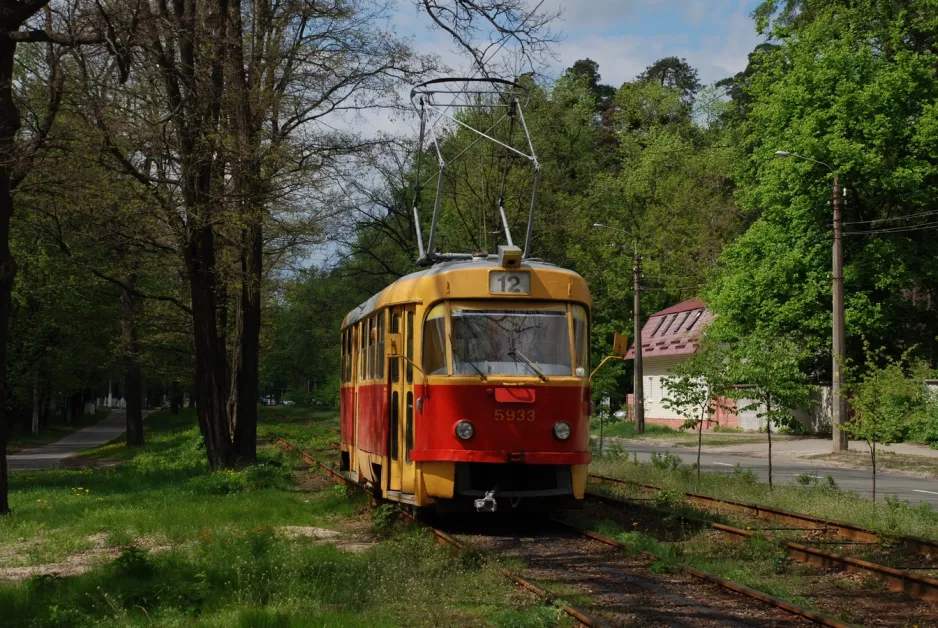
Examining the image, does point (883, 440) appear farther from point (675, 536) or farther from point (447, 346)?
point (447, 346)

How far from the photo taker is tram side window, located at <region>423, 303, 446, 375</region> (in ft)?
41.6

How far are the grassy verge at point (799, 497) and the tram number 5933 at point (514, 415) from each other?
160 inches

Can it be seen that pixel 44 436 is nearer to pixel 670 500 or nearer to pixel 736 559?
pixel 670 500

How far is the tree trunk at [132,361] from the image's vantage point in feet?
121

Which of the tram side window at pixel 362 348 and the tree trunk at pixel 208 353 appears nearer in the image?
the tram side window at pixel 362 348

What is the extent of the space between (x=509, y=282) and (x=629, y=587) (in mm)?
4328

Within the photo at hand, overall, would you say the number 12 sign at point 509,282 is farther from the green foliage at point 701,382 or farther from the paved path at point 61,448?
the paved path at point 61,448

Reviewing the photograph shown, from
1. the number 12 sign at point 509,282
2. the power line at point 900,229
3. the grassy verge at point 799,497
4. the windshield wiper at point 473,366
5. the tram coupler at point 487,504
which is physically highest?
the power line at point 900,229

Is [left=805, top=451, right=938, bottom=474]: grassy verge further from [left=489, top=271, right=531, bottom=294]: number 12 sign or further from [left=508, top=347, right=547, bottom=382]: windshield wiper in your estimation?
[left=489, top=271, right=531, bottom=294]: number 12 sign

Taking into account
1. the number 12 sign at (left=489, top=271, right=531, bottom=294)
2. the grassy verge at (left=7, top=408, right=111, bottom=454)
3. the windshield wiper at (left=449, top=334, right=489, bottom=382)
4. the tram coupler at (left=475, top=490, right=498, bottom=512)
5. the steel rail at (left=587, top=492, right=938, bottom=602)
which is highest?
the number 12 sign at (left=489, top=271, right=531, bottom=294)

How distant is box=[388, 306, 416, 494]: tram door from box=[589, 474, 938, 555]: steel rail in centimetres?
476

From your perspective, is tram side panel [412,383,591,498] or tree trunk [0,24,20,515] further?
tree trunk [0,24,20,515]

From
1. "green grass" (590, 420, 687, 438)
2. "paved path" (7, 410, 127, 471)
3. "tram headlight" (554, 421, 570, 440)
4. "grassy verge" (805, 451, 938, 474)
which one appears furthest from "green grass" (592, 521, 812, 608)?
"green grass" (590, 420, 687, 438)

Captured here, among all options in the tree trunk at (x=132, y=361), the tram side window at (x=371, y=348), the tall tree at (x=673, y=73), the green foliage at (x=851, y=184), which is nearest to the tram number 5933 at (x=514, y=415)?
the tram side window at (x=371, y=348)
